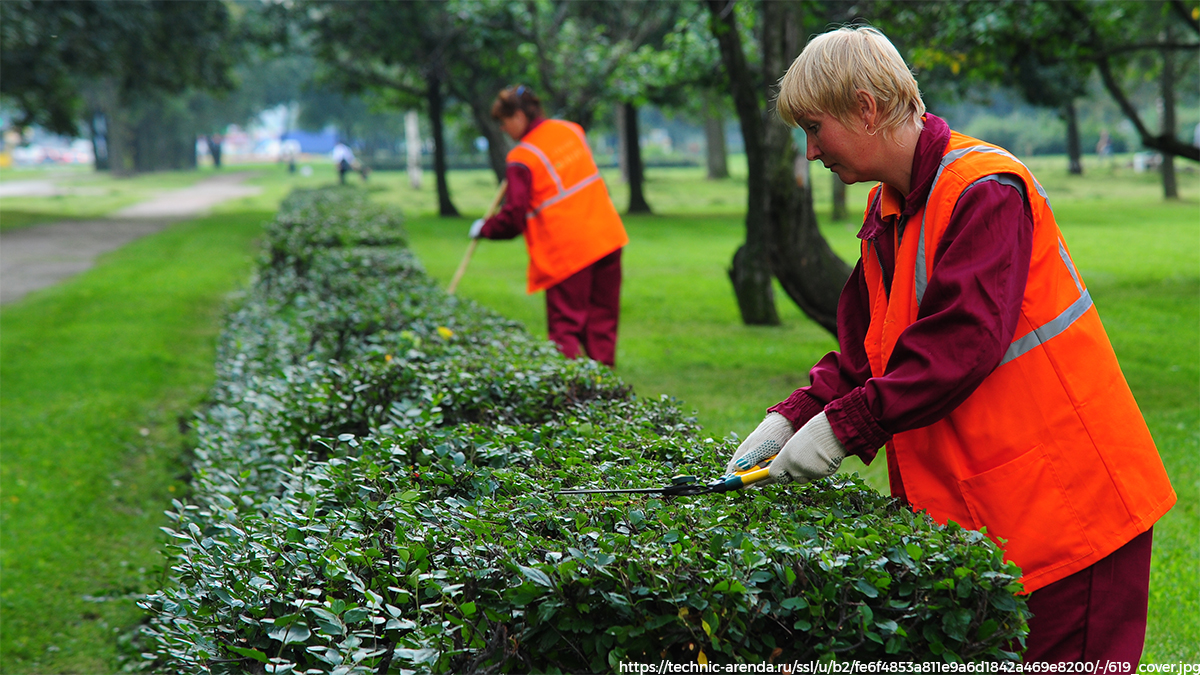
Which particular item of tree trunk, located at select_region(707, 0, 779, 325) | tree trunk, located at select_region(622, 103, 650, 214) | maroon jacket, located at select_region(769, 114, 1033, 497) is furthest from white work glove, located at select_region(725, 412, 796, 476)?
tree trunk, located at select_region(622, 103, 650, 214)

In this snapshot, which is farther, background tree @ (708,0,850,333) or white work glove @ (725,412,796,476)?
background tree @ (708,0,850,333)

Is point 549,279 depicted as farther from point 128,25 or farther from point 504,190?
point 128,25

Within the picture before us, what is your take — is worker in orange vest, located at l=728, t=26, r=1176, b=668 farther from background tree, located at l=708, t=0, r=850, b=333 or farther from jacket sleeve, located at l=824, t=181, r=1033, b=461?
background tree, located at l=708, t=0, r=850, b=333

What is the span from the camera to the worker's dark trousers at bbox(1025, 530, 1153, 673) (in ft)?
6.75

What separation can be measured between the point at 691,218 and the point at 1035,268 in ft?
76.1

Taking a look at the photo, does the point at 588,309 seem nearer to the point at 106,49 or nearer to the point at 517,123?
the point at 517,123

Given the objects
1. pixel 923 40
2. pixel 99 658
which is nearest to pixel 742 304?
pixel 923 40

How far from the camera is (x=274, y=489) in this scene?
11.6 ft

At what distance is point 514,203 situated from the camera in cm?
606

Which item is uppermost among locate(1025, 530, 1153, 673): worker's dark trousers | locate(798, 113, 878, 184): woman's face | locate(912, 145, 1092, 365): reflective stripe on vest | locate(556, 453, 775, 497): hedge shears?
locate(798, 113, 878, 184): woman's face

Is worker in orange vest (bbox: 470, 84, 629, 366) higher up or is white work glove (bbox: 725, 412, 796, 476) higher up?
worker in orange vest (bbox: 470, 84, 629, 366)

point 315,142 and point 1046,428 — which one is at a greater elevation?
point 315,142

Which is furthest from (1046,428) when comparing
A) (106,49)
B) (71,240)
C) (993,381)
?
(106,49)

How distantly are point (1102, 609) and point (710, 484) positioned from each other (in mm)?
832
